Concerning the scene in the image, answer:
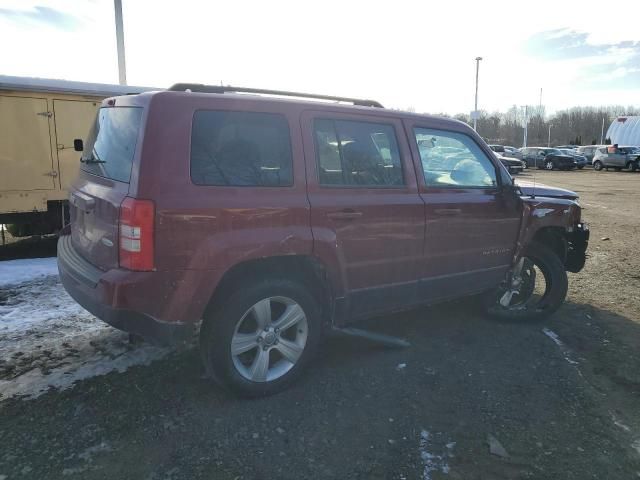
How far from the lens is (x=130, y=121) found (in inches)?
119

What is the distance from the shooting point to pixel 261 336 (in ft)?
10.8

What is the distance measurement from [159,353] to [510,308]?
3.34 meters

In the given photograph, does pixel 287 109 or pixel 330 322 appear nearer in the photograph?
pixel 287 109

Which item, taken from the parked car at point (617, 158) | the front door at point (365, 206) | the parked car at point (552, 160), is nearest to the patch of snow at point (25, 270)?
the front door at point (365, 206)

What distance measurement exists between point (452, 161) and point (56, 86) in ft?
19.1

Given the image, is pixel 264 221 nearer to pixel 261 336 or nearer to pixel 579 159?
pixel 261 336

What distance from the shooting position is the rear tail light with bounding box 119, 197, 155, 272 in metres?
2.72

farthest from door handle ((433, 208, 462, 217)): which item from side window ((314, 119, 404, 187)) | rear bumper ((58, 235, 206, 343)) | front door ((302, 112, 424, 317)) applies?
rear bumper ((58, 235, 206, 343))

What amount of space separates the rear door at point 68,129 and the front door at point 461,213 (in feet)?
17.8

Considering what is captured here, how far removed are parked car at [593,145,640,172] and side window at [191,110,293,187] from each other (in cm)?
3653

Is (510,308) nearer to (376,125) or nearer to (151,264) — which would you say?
(376,125)

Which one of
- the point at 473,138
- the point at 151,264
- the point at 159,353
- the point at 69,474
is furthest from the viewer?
the point at 473,138

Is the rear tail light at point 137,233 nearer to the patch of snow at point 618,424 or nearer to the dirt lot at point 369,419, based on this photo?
the dirt lot at point 369,419

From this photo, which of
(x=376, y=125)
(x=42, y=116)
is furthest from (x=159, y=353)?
(x=42, y=116)
